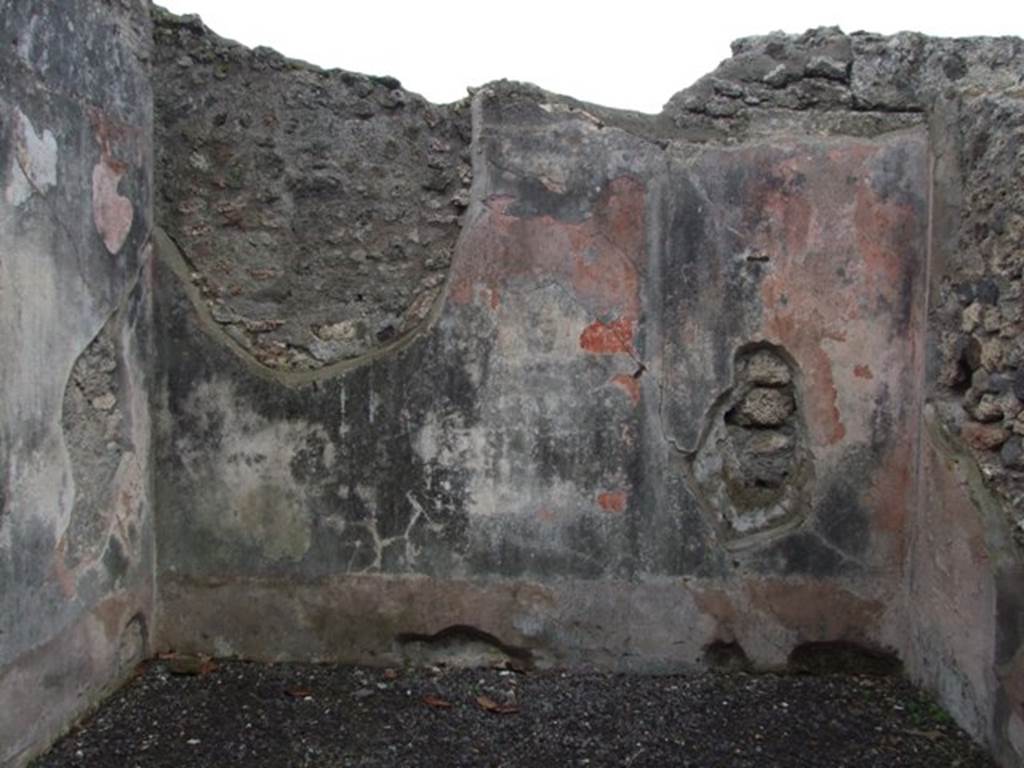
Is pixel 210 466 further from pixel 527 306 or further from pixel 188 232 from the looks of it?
pixel 527 306

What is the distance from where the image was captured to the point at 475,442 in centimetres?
313

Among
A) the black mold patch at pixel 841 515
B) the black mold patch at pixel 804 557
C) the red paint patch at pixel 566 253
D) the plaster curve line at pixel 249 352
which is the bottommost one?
the black mold patch at pixel 804 557

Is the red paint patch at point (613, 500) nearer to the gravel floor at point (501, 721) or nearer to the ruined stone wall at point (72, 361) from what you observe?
the gravel floor at point (501, 721)

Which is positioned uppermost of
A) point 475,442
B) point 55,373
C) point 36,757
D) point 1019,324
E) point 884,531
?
point 1019,324

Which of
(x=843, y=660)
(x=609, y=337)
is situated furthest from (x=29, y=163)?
(x=843, y=660)

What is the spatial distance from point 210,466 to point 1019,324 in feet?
8.32

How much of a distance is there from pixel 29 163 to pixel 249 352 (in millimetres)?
941

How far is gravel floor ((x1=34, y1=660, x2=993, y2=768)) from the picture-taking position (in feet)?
8.48

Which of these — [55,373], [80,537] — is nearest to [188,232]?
[55,373]

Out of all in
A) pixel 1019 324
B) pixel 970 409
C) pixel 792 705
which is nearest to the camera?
pixel 1019 324

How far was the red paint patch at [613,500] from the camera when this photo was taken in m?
3.11

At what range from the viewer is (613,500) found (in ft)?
10.2

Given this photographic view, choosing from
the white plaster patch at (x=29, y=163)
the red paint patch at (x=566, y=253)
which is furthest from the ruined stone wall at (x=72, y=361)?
the red paint patch at (x=566, y=253)

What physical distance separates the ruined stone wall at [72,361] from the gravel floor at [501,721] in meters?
0.25
